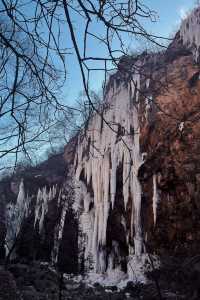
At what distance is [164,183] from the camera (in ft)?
43.2

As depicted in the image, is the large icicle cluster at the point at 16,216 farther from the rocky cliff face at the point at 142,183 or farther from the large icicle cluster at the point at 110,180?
the large icicle cluster at the point at 110,180

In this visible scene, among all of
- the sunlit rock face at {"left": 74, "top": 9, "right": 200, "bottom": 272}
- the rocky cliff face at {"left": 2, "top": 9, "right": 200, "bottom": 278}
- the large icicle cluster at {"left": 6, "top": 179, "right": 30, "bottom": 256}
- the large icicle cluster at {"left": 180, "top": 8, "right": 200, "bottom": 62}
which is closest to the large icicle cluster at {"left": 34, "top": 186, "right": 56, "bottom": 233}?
the large icicle cluster at {"left": 6, "top": 179, "right": 30, "bottom": 256}

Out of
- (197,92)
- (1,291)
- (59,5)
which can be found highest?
(197,92)

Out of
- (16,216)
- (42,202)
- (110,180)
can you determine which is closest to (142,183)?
(110,180)

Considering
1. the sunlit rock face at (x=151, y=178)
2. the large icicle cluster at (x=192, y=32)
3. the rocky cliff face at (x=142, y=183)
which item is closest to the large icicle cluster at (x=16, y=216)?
the rocky cliff face at (x=142, y=183)

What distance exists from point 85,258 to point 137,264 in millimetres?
3013

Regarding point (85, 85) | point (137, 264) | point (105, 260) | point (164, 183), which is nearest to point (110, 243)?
point (105, 260)

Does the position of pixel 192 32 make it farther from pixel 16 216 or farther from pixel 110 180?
pixel 16 216

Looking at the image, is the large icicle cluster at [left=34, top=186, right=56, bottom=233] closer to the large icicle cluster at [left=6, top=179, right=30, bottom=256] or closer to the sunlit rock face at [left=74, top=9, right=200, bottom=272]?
the large icicle cluster at [left=6, top=179, right=30, bottom=256]

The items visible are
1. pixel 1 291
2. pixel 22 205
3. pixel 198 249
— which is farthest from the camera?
pixel 22 205

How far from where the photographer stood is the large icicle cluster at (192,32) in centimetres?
1525

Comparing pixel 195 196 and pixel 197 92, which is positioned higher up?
pixel 197 92

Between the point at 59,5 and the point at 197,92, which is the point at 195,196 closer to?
the point at 197,92

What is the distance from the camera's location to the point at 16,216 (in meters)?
22.2
